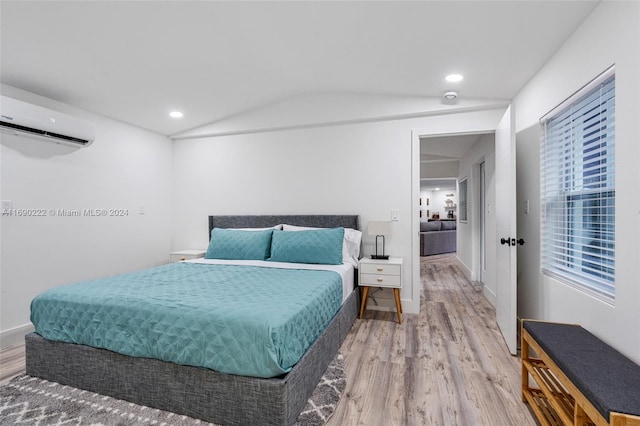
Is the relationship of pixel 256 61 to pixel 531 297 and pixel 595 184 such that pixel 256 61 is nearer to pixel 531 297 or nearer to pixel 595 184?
pixel 595 184

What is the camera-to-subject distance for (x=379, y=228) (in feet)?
11.0

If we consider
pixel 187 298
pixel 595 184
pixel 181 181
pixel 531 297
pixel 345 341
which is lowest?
pixel 345 341

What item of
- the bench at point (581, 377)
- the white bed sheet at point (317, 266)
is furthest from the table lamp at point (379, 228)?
the bench at point (581, 377)

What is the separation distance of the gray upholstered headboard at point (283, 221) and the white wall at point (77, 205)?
3.05 feet

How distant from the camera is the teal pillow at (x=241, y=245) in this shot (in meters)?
3.39

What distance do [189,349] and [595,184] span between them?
2.54 m

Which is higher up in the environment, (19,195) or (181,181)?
(181,181)

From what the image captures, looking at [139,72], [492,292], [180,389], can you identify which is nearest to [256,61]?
[139,72]

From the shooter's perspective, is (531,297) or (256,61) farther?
(256,61)

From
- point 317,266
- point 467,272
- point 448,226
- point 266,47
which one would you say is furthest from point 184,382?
point 448,226

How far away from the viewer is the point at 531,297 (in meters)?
2.63

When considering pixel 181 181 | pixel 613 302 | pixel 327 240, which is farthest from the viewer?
pixel 181 181

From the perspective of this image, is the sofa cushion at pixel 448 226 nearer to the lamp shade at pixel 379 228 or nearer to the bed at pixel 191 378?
the lamp shade at pixel 379 228

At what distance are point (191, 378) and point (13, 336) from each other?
231cm
